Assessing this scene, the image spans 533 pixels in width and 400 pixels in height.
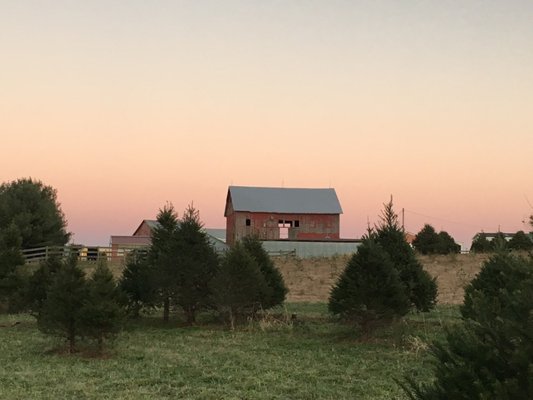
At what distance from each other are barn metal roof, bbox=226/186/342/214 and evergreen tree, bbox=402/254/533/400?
52.5 metres

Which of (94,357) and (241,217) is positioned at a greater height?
(241,217)

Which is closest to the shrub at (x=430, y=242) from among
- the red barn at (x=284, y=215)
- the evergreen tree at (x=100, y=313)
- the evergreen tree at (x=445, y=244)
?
the evergreen tree at (x=445, y=244)

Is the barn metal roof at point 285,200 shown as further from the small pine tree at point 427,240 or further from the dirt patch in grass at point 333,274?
the dirt patch in grass at point 333,274

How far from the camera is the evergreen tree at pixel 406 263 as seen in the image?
17469 mm

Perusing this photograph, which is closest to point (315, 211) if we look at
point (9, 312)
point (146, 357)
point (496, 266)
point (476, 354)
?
point (9, 312)

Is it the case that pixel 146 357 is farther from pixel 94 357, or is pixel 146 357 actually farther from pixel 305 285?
pixel 305 285

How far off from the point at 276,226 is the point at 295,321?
131 ft

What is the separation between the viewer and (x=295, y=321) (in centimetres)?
1827

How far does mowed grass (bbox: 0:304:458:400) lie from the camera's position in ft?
29.7

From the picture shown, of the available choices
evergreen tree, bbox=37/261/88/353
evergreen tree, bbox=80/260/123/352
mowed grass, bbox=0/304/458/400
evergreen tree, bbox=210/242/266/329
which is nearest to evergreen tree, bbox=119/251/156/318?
mowed grass, bbox=0/304/458/400

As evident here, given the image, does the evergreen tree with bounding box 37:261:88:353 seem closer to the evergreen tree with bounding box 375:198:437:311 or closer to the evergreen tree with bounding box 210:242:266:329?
the evergreen tree with bounding box 210:242:266:329

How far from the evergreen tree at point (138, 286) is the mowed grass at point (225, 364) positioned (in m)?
1.79

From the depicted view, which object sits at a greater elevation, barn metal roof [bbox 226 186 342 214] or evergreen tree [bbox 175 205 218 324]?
barn metal roof [bbox 226 186 342 214]

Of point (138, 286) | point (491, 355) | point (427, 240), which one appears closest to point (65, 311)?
point (138, 286)
